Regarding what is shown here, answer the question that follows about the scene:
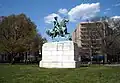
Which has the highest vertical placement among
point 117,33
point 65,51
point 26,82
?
point 117,33

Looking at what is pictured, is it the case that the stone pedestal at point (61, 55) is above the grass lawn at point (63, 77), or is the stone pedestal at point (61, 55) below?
above

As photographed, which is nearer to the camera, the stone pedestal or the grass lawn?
the grass lawn

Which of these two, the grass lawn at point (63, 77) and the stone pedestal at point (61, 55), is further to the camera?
the stone pedestal at point (61, 55)

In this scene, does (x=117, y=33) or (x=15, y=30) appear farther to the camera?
(x=117, y=33)

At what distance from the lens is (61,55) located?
32250mm

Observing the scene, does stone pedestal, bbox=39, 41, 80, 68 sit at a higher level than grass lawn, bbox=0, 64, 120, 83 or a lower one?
higher

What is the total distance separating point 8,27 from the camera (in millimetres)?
58656

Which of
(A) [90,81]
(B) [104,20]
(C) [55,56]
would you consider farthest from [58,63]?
(B) [104,20]

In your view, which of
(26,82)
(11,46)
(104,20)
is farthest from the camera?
(104,20)

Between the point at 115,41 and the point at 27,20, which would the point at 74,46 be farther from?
the point at 115,41

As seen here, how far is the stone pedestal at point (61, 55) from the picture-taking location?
3195 centimetres

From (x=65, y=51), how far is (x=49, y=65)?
2857 millimetres

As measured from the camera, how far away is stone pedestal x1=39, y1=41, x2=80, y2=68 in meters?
32.0

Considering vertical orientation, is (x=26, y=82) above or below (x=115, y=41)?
below
